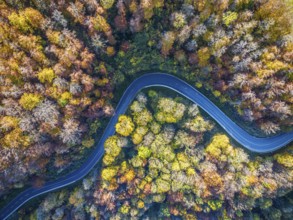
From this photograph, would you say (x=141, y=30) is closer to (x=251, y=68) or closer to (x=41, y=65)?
(x=41, y=65)

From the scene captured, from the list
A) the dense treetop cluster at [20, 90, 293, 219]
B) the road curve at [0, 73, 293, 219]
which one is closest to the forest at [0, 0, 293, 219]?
the dense treetop cluster at [20, 90, 293, 219]

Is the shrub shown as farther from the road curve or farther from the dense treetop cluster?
the road curve

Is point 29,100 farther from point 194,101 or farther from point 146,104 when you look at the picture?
point 194,101

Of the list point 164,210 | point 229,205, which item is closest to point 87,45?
point 164,210

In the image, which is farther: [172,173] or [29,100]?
[172,173]

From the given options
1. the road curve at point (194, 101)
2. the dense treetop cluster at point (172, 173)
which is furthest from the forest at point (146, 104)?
the road curve at point (194, 101)

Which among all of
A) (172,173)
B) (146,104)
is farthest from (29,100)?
(172,173)

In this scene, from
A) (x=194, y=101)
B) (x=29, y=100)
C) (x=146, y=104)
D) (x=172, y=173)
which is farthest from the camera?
(x=172, y=173)

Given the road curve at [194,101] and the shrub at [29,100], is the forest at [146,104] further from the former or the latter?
the road curve at [194,101]
